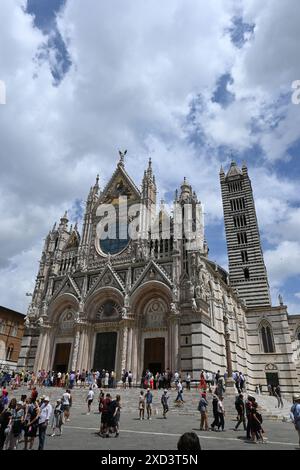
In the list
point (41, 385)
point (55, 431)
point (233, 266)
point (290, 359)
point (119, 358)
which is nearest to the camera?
point (55, 431)

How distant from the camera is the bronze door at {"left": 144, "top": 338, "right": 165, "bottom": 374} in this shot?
903 inches

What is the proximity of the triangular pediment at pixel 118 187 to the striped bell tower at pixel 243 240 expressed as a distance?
16708 mm

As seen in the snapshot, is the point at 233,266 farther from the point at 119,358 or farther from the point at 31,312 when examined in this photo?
the point at 31,312

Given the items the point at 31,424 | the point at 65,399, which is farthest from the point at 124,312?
the point at 31,424

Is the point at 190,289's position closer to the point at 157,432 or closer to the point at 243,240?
the point at 157,432

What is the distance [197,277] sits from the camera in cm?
2314

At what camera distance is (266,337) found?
34.0m

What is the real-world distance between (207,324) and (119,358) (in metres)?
6.81

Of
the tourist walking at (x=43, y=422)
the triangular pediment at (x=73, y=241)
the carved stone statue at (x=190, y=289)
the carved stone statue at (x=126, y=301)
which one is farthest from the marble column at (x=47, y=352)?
the tourist walking at (x=43, y=422)

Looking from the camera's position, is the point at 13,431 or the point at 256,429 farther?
the point at 256,429

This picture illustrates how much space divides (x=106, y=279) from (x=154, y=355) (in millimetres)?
7112

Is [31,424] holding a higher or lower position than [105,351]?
lower

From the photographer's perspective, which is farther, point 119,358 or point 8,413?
point 119,358

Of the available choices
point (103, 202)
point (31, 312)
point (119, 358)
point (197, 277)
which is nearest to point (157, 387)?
point (119, 358)
